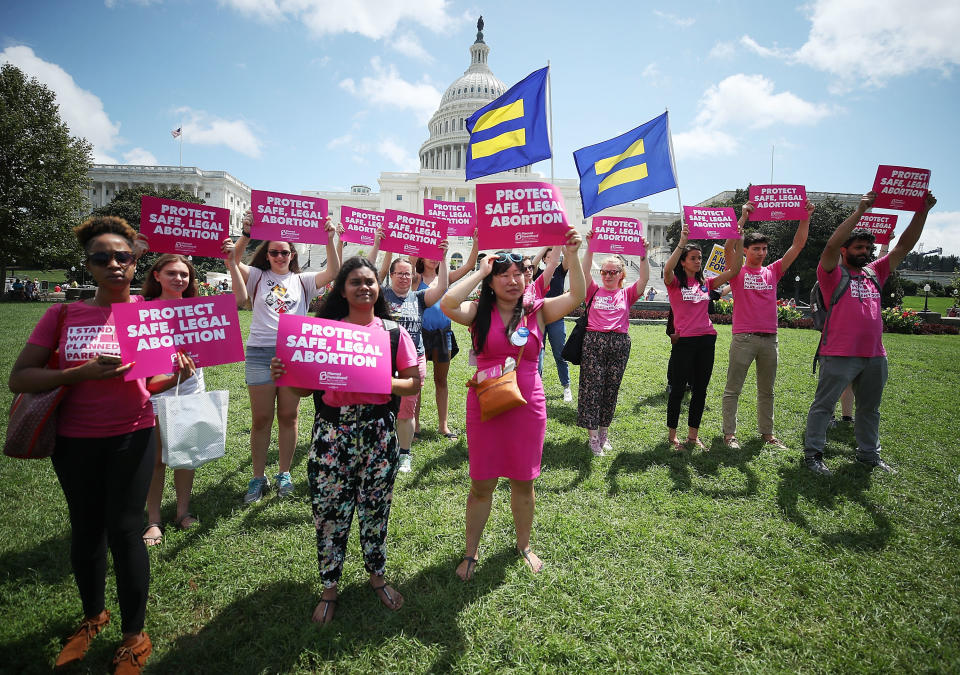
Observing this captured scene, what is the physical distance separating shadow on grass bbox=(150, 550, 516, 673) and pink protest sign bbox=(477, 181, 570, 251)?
8.21 ft

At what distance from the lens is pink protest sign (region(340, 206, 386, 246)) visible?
217 inches

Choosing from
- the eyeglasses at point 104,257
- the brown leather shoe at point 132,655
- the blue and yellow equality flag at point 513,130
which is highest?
the blue and yellow equality flag at point 513,130

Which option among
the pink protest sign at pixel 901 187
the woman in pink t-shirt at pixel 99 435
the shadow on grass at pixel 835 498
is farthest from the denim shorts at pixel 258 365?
the pink protest sign at pixel 901 187

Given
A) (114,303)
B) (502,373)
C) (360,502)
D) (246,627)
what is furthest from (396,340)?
(246,627)

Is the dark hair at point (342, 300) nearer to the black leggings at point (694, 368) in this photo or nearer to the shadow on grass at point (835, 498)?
the black leggings at point (694, 368)

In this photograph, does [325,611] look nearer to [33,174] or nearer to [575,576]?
[575,576]

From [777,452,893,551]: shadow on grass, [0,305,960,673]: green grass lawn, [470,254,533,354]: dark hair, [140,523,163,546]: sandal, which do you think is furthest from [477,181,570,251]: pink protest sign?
[140,523,163,546]: sandal

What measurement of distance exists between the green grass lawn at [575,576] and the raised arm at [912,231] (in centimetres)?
238

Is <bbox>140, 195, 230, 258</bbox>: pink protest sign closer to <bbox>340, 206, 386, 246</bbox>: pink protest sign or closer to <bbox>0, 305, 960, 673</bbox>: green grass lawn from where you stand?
<bbox>340, 206, 386, 246</bbox>: pink protest sign

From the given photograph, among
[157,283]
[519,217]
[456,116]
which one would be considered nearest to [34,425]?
[157,283]

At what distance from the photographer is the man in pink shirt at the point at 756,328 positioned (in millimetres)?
5527

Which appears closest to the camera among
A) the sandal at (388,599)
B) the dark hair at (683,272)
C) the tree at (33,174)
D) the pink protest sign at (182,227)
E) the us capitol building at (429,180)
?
the sandal at (388,599)

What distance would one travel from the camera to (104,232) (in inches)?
97.0

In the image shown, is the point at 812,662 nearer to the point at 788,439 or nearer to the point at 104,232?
the point at 788,439
